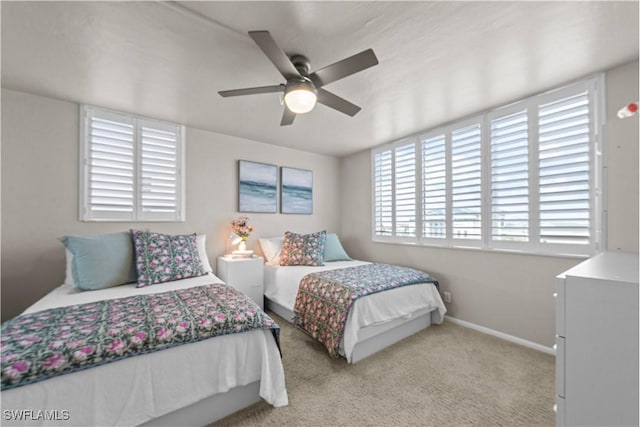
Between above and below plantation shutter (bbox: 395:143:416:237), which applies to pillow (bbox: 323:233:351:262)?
below

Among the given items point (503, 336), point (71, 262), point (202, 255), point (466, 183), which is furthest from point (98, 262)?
point (503, 336)

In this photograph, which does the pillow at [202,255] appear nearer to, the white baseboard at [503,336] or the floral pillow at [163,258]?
the floral pillow at [163,258]

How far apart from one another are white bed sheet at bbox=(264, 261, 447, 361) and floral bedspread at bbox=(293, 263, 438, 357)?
6 cm

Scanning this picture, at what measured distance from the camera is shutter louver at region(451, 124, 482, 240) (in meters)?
2.73

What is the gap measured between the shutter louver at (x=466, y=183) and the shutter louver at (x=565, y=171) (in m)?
0.53

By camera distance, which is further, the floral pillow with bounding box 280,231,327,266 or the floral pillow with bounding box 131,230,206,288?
the floral pillow with bounding box 280,231,327,266

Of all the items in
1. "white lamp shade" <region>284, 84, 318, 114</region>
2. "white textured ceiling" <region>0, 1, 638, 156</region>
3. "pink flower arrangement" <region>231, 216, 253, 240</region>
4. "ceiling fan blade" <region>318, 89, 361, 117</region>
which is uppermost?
"white textured ceiling" <region>0, 1, 638, 156</region>

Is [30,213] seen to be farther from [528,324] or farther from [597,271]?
[528,324]

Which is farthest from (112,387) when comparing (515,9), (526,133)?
(526,133)

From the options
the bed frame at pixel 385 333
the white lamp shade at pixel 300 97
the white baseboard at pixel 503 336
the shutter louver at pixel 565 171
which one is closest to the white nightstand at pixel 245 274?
the bed frame at pixel 385 333

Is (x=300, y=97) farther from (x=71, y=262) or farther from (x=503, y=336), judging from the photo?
(x=503, y=336)

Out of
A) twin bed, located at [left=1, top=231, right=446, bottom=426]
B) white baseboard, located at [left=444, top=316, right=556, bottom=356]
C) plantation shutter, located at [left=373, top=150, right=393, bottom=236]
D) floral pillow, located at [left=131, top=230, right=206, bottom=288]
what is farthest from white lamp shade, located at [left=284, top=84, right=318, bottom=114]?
white baseboard, located at [left=444, top=316, right=556, bottom=356]

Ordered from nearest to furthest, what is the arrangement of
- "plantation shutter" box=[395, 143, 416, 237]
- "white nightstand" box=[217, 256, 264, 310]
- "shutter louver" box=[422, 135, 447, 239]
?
"white nightstand" box=[217, 256, 264, 310] < "shutter louver" box=[422, 135, 447, 239] < "plantation shutter" box=[395, 143, 416, 237]

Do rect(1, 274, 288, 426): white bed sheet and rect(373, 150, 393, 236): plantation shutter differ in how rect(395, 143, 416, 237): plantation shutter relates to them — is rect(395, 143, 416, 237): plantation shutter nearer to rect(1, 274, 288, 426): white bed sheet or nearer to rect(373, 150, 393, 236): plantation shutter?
rect(373, 150, 393, 236): plantation shutter
